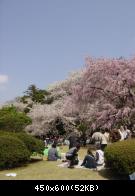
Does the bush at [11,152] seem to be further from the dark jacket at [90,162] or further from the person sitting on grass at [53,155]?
the dark jacket at [90,162]

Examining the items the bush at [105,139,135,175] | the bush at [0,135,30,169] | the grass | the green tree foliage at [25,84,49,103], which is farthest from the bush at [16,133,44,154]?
the green tree foliage at [25,84,49,103]

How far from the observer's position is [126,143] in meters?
14.8

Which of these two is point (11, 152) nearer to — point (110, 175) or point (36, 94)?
point (110, 175)

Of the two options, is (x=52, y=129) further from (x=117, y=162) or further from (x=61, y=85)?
(x=117, y=162)

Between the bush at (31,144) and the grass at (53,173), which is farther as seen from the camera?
the bush at (31,144)

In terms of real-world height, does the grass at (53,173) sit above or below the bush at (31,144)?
below

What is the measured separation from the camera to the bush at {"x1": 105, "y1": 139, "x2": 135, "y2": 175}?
13.8 m

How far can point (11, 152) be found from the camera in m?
16.8

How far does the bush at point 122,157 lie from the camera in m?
13.8

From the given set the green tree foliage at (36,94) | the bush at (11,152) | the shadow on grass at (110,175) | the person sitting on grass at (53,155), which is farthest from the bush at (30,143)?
the green tree foliage at (36,94)

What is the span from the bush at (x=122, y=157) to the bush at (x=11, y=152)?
153 inches

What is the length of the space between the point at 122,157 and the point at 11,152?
196 inches

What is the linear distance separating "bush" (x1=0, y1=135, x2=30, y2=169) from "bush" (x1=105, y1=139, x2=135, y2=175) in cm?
389

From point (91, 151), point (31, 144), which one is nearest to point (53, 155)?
point (31, 144)
